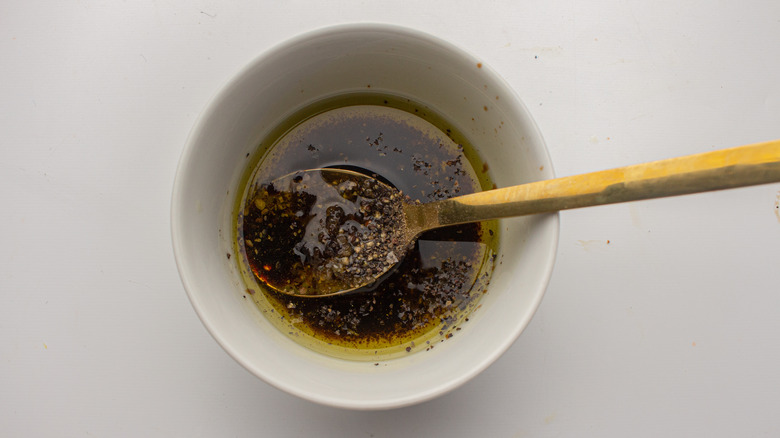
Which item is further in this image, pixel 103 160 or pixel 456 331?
pixel 103 160

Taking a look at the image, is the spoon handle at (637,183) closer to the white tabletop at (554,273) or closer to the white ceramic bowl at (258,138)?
the white ceramic bowl at (258,138)

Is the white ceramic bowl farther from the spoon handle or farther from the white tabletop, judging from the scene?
the white tabletop

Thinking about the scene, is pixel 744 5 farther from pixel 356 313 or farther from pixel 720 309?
pixel 356 313

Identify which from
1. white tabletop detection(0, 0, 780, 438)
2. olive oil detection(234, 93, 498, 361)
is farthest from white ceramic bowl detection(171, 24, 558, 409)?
white tabletop detection(0, 0, 780, 438)

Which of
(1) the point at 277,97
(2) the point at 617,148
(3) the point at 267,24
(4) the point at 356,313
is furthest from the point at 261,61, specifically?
(2) the point at 617,148

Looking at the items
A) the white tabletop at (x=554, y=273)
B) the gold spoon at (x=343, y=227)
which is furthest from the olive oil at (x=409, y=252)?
the white tabletop at (x=554, y=273)

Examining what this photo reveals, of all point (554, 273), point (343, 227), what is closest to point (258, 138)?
point (343, 227)
